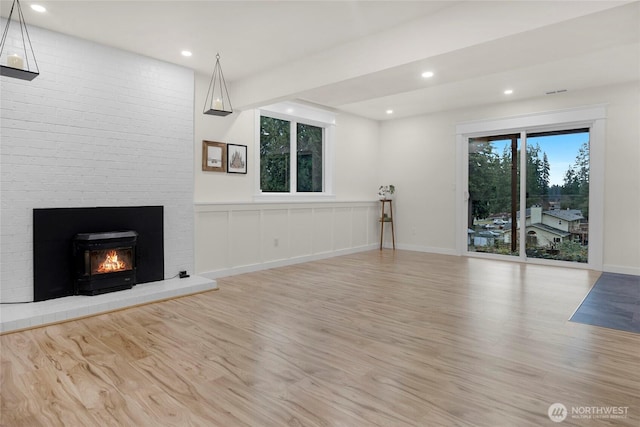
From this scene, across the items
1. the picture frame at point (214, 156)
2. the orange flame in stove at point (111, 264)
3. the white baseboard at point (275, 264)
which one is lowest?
the white baseboard at point (275, 264)

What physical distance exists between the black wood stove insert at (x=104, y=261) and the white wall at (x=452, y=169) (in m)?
5.12

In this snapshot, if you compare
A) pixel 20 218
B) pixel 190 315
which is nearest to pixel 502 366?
pixel 190 315

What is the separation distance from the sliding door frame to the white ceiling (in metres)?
0.83

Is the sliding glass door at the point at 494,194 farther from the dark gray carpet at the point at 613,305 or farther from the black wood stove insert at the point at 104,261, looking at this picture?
the black wood stove insert at the point at 104,261

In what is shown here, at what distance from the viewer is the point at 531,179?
5969mm

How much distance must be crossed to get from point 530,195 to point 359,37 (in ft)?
13.4

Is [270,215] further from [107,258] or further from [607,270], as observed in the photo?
[607,270]

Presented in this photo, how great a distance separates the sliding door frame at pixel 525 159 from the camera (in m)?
5.27

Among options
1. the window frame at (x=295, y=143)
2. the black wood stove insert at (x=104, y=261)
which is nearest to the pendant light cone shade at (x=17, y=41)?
the black wood stove insert at (x=104, y=261)

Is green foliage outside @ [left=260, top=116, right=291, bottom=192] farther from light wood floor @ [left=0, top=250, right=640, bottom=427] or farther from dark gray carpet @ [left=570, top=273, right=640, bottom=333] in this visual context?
dark gray carpet @ [left=570, top=273, right=640, bottom=333]

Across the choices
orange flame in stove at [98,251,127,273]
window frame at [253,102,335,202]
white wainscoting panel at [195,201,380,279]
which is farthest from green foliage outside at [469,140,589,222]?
orange flame in stove at [98,251,127,273]

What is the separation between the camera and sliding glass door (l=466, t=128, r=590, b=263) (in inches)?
219

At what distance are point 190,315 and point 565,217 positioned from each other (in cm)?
556

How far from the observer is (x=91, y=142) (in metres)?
3.77
